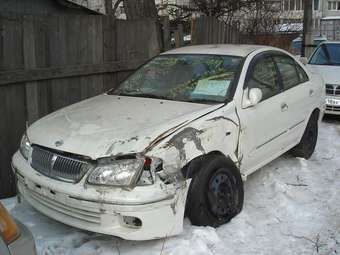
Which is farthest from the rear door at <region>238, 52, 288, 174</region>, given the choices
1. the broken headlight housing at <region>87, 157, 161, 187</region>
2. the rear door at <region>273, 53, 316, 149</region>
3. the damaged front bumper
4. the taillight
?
the taillight

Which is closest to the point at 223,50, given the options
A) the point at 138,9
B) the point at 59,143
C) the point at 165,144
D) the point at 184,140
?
the point at 184,140

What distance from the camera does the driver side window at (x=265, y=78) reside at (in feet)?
16.4

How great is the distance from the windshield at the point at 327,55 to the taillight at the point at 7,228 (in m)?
8.77

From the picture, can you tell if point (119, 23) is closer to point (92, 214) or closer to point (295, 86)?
point (295, 86)

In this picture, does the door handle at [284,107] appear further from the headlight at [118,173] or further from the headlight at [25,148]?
the headlight at [25,148]

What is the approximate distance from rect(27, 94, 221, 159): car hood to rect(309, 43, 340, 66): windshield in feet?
21.5

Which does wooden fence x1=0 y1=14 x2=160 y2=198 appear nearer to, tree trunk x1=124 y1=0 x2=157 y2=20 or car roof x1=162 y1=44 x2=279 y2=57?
car roof x1=162 y1=44 x2=279 y2=57

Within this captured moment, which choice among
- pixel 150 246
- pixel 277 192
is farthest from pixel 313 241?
pixel 150 246

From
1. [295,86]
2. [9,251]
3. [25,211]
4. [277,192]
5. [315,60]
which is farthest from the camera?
[315,60]

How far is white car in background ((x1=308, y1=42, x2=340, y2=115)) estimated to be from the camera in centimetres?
897

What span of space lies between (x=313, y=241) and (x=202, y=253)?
109 cm

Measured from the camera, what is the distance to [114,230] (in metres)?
3.61

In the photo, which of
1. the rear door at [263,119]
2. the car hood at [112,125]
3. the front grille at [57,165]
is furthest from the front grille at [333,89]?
the front grille at [57,165]

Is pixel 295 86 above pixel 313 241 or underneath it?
above
